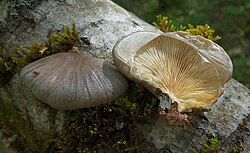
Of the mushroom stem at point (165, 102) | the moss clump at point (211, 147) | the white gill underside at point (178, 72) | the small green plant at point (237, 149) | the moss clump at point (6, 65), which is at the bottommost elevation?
the small green plant at point (237, 149)

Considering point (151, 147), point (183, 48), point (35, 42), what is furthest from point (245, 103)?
point (35, 42)

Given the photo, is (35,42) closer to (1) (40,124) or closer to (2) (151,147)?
(1) (40,124)

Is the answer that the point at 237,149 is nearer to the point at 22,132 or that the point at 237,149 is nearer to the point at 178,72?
the point at 178,72

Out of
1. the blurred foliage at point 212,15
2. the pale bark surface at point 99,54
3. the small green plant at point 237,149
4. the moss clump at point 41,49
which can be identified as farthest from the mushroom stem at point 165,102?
the blurred foliage at point 212,15

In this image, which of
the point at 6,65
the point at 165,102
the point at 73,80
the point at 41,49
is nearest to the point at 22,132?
the point at 6,65

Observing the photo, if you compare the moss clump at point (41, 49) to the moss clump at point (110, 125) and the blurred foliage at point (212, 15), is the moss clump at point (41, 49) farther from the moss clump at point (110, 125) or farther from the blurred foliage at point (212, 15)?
the blurred foliage at point (212, 15)

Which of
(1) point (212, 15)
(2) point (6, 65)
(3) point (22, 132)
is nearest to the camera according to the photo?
(2) point (6, 65)
